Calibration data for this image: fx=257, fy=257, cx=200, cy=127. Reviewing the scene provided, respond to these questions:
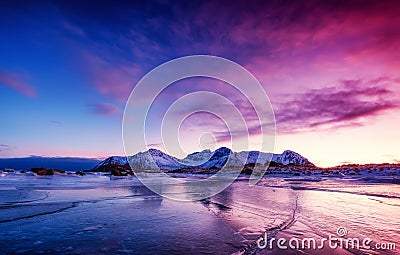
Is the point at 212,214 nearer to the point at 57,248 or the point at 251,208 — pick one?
the point at 251,208

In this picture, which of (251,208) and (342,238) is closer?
(342,238)

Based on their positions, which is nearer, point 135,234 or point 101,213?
point 135,234

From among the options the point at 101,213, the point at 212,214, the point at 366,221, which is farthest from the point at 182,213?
the point at 366,221

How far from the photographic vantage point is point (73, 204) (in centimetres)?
1070

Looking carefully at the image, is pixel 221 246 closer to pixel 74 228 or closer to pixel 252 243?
pixel 252 243

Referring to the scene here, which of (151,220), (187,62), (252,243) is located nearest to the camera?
(252,243)

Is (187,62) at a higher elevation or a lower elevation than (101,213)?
higher

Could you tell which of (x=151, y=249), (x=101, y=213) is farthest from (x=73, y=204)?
(x=151, y=249)

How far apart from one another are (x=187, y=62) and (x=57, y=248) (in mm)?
15246

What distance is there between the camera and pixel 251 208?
10.6 meters

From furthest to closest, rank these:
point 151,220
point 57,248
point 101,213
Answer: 1. point 101,213
2. point 151,220
3. point 57,248

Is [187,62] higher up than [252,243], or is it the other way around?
[187,62]

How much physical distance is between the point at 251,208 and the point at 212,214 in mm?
2244

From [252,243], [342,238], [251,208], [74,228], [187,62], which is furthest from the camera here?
[187,62]
